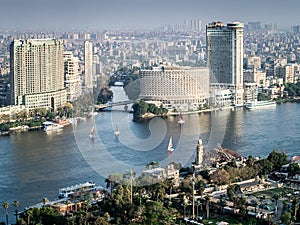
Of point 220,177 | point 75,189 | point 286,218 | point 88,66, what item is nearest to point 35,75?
point 88,66

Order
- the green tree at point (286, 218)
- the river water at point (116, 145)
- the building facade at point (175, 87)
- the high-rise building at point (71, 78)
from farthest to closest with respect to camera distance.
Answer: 1. the high-rise building at point (71, 78)
2. the building facade at point (175, 87)
3. the river water at point (116, 145)
4. the green tree at point (286, 218)

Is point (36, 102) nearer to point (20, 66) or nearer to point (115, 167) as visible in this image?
point (20, 66)

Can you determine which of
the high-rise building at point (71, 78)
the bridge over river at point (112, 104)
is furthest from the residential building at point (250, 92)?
the high-rise building at point (71, 78)

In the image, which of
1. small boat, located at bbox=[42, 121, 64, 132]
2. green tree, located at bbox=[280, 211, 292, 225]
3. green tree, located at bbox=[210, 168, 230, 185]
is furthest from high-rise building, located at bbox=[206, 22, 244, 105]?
green tree, located at bbox=[280, 211, 292, 225]

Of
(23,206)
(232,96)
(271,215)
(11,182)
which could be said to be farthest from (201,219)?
(232,96)

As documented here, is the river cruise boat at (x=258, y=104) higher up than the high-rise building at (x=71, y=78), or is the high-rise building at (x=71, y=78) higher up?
the high-rise building at (x=71, y=78)

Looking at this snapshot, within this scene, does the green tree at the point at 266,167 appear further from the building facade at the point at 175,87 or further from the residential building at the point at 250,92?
the residential building at the point at 250,92
